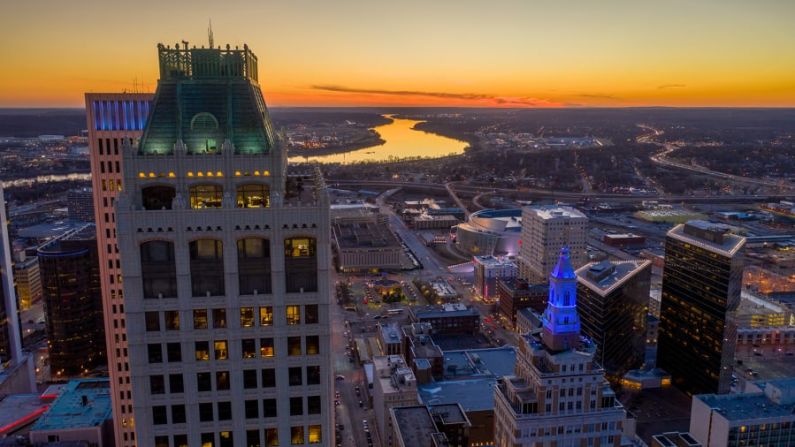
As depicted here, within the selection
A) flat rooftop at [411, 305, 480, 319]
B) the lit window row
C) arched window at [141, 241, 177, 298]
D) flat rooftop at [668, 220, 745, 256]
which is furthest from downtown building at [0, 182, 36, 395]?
flat rooftop at [668, 220, 745, 256]

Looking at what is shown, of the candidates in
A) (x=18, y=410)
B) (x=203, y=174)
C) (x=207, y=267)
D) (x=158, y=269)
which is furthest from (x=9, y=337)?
(x=203, y=174)

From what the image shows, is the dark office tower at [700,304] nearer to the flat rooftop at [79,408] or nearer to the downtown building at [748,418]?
the downtown building at [748,418]

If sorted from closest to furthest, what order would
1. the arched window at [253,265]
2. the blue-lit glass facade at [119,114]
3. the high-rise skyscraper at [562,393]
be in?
1. the arched window at [253,265]
2. the blue-lit glass facade at [119,114]
3. the high-rise skyscraper at [562,393]

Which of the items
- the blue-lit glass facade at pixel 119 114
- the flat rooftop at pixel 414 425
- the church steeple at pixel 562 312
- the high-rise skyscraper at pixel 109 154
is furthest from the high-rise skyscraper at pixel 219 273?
the church steeple at pixel 562 312

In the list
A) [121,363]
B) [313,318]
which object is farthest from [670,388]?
Answer: [313,318]

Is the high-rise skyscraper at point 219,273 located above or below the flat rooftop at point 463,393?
above

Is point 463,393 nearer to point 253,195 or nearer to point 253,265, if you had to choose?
point 253,265
